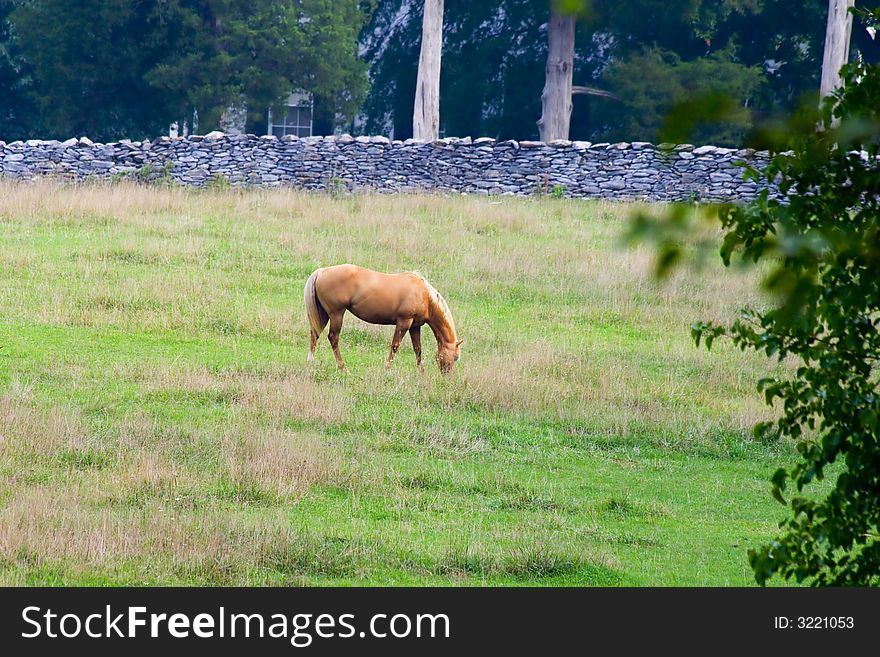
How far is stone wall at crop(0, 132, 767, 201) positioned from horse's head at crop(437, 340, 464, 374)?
14464 millimetres

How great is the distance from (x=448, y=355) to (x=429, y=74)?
17.5 meters

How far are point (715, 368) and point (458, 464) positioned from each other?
5071 millimetres

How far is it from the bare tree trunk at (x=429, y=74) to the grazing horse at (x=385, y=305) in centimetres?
1647

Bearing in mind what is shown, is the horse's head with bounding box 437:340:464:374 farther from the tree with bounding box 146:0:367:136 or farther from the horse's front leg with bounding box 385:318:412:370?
the tree with bounding box 146:0:367:136

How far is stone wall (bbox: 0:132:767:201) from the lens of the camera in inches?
1054

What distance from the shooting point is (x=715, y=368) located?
13.6 meters

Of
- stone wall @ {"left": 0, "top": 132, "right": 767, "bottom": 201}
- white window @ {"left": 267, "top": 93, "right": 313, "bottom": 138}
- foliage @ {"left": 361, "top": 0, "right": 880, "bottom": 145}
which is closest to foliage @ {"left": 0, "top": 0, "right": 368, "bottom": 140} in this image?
foliage @ {"left": 361, "top": 0, "right": 880, "bottom": 145}

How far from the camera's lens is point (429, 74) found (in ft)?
95.1

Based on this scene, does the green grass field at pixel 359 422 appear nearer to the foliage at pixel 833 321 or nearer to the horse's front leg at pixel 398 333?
the horse's front leg at pixel 398 333

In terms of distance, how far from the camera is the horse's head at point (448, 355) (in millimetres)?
12627

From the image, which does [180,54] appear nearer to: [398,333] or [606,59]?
[606,59]

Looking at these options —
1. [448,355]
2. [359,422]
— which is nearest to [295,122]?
[448,355]
